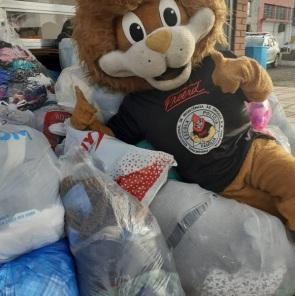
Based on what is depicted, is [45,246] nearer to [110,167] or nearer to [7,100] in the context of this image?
[110,167]

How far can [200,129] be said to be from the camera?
1647mm

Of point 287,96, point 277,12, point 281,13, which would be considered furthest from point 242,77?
point 281,13

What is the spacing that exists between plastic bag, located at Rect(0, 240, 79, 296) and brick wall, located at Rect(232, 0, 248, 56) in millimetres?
3779

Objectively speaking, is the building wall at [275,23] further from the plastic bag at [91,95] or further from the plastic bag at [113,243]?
the plastic bag at [113,243]

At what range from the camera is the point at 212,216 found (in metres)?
1.46

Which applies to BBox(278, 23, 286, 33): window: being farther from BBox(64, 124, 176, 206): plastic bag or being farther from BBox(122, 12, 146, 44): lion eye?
BBox(64, 124, 176, 206): plastic bag

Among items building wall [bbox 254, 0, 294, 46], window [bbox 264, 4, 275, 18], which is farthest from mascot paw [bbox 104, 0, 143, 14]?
window [bbox 264, 4, 275, 18]

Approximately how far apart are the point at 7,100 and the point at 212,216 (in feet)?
3.90

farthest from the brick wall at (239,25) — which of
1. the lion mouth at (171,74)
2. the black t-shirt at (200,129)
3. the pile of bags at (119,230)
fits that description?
the pile of bags at (119,230)

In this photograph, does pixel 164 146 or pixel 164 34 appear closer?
pixel 164 34

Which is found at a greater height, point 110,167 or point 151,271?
point 110,167

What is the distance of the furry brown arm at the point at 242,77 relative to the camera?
65.3 inches

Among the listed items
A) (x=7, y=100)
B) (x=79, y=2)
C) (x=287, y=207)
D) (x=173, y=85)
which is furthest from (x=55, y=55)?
(x=287, y=207)

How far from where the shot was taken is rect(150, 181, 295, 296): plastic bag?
1.39 m
